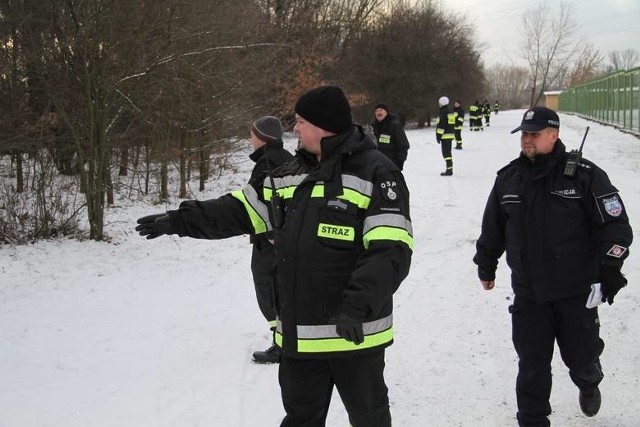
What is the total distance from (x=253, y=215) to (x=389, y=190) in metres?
0.83

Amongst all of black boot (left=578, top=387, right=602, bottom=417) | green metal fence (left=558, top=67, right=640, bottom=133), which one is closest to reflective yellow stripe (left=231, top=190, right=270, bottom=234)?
black boot (left=578, top=387, right=602, bottom=417)

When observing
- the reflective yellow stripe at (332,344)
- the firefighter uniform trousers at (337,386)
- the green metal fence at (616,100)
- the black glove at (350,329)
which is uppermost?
the green metal fence at (616,100)

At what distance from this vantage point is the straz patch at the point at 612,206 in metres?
3.27

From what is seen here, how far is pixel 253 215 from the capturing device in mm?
3154

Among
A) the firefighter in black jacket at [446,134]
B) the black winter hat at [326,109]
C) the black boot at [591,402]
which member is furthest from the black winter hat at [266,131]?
the firefighter in black jacket at [446,134]

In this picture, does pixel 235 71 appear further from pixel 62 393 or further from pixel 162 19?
pixel 62 393

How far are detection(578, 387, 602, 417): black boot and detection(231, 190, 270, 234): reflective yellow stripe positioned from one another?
2207 millimetres

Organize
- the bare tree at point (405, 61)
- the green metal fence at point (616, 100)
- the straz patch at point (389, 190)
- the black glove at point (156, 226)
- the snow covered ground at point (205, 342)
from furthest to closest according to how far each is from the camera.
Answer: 1. the bare tree at point (405, 61)
2. the green metal fence at point (616, 100)
3. the snow covered ground at point (205, 342)
4. the black glove at point (156, 226)
5. the straz patch at point (389, 190)

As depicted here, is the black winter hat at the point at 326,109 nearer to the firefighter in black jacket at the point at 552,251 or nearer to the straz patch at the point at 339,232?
the straz patch at the point at 339,232

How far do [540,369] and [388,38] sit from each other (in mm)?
33905

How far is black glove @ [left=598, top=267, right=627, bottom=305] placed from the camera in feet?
10.5

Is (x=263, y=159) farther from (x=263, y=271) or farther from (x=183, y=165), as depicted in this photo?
(x=183, y=165)

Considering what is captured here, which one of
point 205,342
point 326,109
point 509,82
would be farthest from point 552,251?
point 509,82

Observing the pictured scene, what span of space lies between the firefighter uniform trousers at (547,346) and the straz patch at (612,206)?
19.5 inches
